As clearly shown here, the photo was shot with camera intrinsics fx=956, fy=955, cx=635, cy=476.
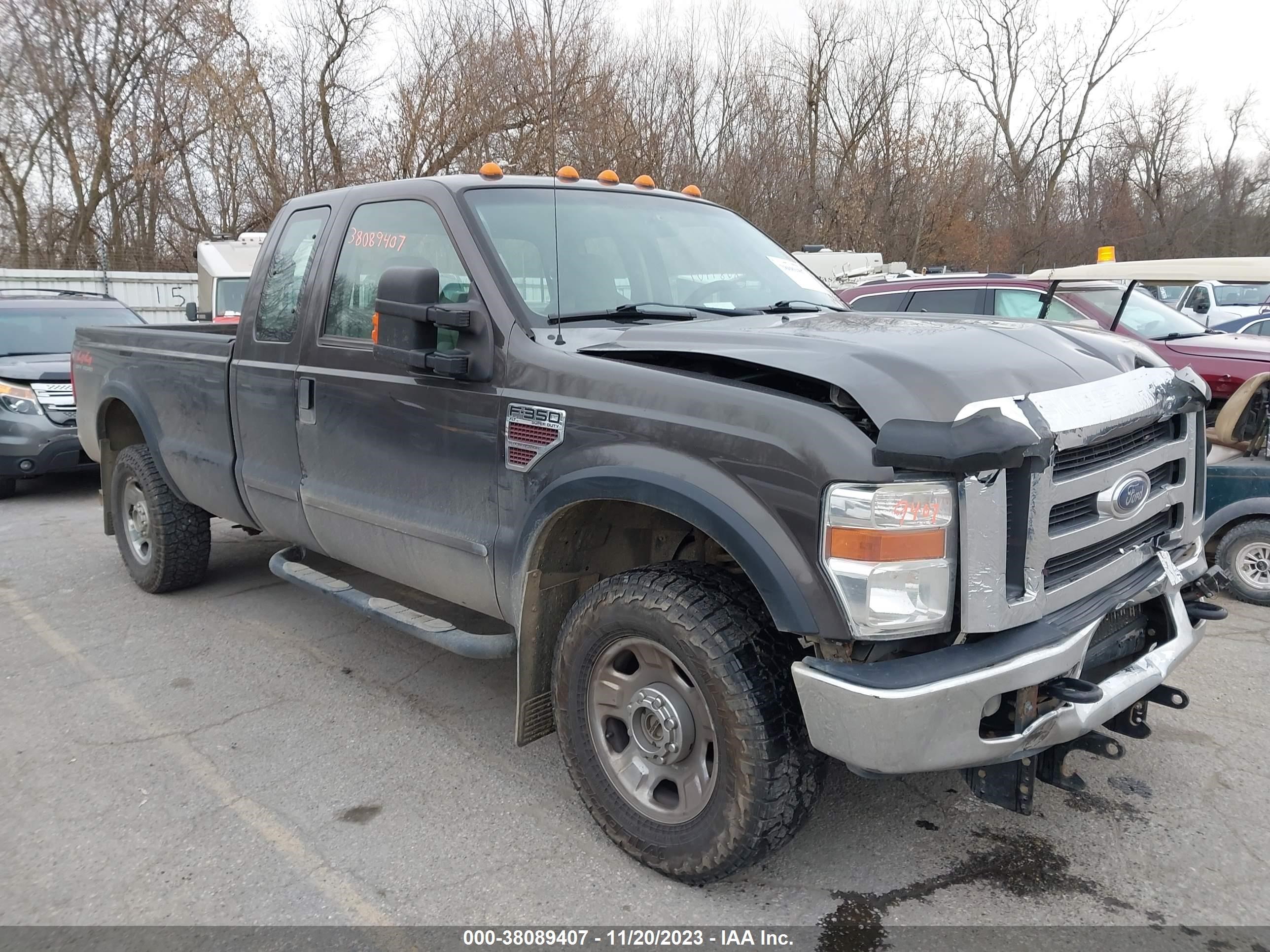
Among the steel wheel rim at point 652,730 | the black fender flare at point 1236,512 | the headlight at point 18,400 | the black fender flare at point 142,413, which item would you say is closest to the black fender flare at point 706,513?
the steel wheel rim at point 652,730

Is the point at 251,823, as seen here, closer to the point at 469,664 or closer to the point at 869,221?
the point at 469,664

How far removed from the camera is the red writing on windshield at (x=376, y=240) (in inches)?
150

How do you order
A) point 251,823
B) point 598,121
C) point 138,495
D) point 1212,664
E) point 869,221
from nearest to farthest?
point 251,823
point 1212,664
point 138,495
point 598,121
point 869,221

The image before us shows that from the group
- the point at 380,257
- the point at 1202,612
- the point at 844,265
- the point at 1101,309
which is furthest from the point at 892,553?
the point at 844,265

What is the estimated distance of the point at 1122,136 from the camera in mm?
39906

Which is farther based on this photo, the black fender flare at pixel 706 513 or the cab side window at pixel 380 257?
the cab side window at pixel 380 257

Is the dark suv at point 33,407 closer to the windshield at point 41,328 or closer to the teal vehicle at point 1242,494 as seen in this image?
the windshield at point 41,328

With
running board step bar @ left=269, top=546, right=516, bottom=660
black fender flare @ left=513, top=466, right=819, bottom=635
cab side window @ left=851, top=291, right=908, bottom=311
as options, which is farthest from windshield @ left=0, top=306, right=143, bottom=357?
black fender flare @ left=513, top=466, right=819, bottom=635

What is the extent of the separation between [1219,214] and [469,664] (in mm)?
46707

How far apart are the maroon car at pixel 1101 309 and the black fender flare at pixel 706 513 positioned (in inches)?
210

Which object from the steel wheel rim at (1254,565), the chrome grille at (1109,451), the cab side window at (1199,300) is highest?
the cab side window at (1199,300)

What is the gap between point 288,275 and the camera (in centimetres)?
434

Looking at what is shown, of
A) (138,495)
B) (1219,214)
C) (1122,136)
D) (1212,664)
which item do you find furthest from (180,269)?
(1219,214)

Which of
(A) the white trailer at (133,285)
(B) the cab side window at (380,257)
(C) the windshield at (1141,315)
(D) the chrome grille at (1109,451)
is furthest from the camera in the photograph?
(A) the white trailer at (133,285)
